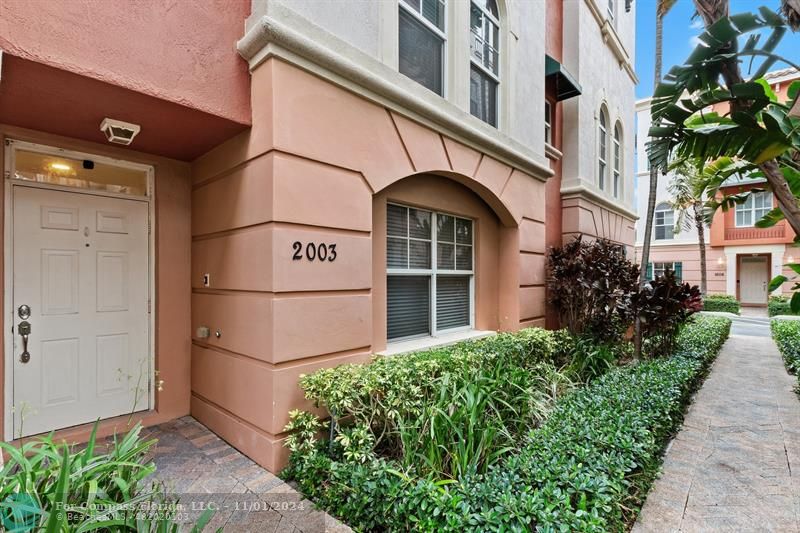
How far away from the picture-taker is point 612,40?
10523mm

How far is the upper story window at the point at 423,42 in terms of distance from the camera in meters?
4.91

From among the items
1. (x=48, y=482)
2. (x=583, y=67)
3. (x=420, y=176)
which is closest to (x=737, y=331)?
(x=583, y=67)

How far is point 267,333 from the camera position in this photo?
350 centimetres

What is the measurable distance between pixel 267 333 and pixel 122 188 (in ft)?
8.58

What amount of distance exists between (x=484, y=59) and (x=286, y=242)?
480 cm

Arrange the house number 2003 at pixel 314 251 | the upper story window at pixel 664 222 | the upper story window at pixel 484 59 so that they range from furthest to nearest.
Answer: the upper story window at pixel 664 222 → the upper story window at pixel 484 59 → the house number 2003 at pixel 314 251

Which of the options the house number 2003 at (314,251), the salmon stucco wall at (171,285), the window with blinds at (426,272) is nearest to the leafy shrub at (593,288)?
the window with blinds at (426,272)

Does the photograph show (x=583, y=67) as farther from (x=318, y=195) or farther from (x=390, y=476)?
(x=390, y=476)

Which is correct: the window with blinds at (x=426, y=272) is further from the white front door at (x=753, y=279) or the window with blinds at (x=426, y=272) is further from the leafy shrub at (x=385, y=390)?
the white front door at (x=753, y=279)

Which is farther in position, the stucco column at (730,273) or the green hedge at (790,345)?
the stucco column at (730,273)

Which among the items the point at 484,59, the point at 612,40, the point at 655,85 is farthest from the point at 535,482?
the point at 655,85

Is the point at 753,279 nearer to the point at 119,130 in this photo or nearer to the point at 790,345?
the point at 790,345

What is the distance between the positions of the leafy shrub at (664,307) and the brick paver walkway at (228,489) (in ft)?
21.0

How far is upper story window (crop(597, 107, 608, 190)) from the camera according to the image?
1034 centimetres
